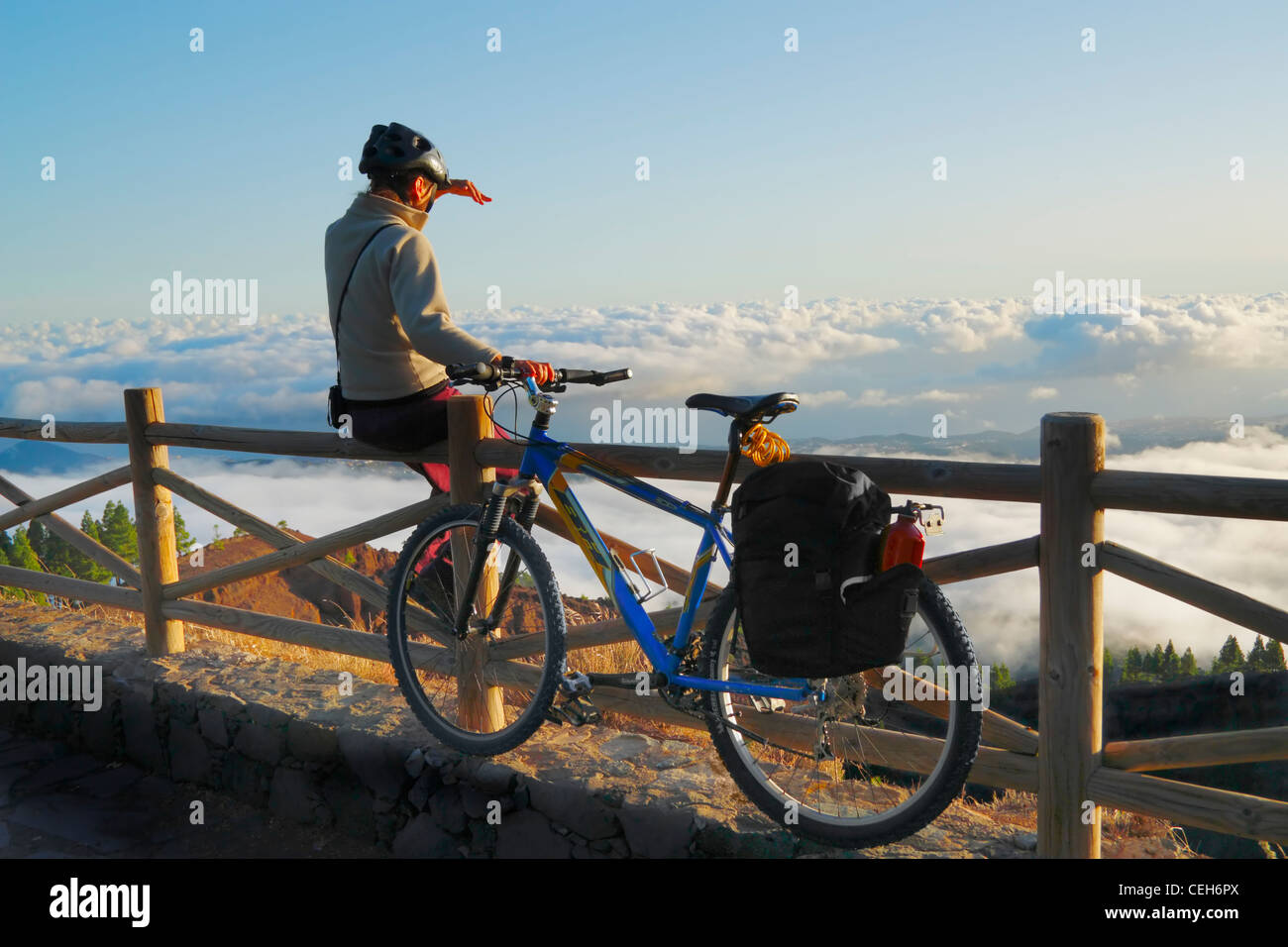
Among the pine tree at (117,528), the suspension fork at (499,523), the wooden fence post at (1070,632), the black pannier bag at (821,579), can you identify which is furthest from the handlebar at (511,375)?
the pine tree at (117,528)

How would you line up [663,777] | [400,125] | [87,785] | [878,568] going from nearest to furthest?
[878,568] < [663,777] < [400,125] < [87,785]

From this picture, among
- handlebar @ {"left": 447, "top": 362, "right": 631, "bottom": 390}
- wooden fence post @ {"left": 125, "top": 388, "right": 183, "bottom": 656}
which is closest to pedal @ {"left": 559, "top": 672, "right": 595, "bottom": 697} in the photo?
handlebar @ {"left": 447, "top": 362, "right": 631, "bottom": 390}

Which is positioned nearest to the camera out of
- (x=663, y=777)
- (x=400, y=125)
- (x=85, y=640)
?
(x=663, y=777)

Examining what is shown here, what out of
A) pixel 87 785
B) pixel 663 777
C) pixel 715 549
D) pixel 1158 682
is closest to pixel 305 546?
pixel 87 785

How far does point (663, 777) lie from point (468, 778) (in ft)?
2.51

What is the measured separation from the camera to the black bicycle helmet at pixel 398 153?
13.5 ft

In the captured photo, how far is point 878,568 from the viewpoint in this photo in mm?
2842

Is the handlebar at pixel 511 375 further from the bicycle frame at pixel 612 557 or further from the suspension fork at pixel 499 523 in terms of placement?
the suspension fork at pixel 499 523

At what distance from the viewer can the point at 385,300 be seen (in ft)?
13.2

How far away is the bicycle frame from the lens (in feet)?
10.4

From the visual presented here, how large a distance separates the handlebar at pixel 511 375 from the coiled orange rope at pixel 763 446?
2.17ft

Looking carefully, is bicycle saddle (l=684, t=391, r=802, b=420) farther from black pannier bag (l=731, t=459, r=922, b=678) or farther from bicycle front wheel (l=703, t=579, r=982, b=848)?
bicycle front wheel (l=703, t=579, r=982, b=848)
